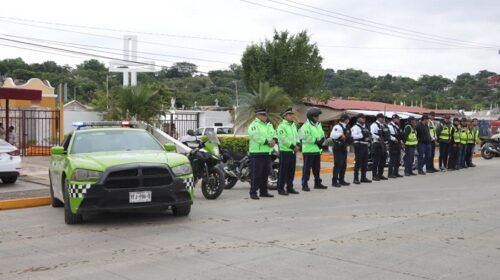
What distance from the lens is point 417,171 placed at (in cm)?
1800

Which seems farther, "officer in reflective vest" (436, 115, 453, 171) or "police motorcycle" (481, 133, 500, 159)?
"police motorcycle" (481, 133, 500, 159)

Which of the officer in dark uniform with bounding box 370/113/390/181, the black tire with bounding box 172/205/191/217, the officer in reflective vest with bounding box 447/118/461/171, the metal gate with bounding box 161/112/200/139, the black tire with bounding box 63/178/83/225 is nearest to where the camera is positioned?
the black tire with bounding box 63/178/83/225

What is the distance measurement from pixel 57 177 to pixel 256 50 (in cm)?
2296

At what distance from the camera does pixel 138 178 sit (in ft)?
27.0

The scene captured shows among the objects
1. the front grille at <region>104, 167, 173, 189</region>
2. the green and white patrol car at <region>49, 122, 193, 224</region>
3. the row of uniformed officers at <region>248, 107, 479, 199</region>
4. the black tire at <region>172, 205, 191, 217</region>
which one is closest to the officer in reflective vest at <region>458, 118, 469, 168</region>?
the row of uniformed officers at <region>248, 107, 479, 199</region>

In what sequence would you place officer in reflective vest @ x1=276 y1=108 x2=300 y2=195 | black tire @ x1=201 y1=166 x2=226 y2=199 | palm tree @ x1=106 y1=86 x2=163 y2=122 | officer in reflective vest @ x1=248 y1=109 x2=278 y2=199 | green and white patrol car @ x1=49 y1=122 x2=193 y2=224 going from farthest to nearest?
palm tree @ x1=106 y1=86 x2=163 y2=122 < officer in reflective vest @ x1=276 y1=108 x2=300 y2=195 < officer in reflective vest @ x1=248 y1=109 x2=278 y2=199 < black tire @ x1=201 y1=166 x2=226 y2=199 < green and white patrol car @ x1=49 y1=122 x2=193 y2=224

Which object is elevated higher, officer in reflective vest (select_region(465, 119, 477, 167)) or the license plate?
officer in reflective vest (select_region(465, 119, 477, 167))

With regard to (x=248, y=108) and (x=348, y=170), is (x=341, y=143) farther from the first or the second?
(x=248, y=108)

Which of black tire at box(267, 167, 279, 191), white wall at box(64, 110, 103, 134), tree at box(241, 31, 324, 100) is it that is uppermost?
tree at box(241, 31, 324, 100)

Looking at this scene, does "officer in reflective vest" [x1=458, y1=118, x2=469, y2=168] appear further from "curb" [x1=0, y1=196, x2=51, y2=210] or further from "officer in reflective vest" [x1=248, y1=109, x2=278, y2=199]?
"curb" [x1=0, y1=196, x2=51, y2=210]

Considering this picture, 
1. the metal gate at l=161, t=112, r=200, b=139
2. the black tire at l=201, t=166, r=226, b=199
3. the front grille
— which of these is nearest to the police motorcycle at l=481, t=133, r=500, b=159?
the metal gate at l=161, t=112, r=200, b=139

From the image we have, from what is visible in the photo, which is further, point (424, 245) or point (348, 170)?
point (348, 170)

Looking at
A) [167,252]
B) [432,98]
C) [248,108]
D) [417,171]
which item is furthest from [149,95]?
[432,98]

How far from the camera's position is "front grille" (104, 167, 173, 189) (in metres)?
8.15
